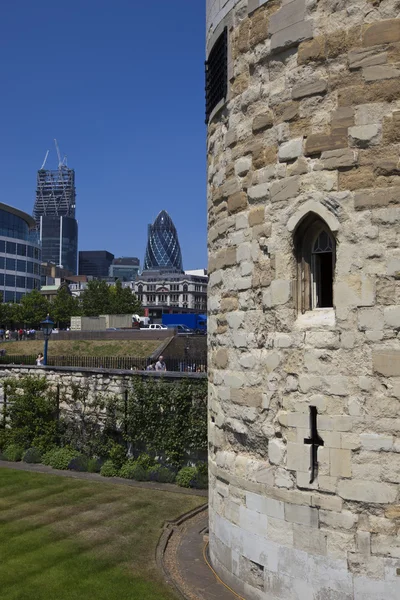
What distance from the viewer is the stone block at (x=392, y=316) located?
282 inches

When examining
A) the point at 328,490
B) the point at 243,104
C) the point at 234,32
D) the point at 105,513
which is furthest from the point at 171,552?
the point at 234,32

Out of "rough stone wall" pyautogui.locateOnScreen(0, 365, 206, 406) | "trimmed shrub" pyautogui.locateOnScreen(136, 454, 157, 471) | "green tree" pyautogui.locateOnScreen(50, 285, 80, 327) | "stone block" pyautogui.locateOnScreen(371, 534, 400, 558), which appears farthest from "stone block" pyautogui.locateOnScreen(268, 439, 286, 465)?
"green tree" pyautogui.locateOnScreen(50, 285, 80, 327)

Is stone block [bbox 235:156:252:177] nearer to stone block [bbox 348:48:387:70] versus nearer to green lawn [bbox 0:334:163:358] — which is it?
stone block [bbox 348:48:387:70]

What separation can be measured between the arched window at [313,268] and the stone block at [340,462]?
5.87 ft

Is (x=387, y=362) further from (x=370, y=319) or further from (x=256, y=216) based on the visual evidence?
(x=256, y=216)

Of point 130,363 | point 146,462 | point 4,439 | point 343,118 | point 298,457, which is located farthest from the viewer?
point 130,363

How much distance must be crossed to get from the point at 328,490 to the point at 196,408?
955 cm

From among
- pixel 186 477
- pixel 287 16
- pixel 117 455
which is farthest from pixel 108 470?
pixel 287 16

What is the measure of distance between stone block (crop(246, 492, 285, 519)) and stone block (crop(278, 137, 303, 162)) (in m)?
4.37

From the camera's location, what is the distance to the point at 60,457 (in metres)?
18.7

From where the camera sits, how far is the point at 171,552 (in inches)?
438

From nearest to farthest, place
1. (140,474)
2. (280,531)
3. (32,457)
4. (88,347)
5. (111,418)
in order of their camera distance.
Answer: (280,531)
(140,474)
(111,418)
(32,457)
(88,347)

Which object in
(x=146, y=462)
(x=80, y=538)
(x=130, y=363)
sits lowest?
(x=80, y=538)

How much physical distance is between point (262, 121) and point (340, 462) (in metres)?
4.49
